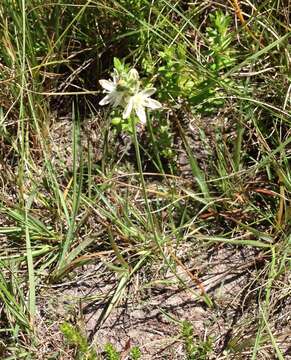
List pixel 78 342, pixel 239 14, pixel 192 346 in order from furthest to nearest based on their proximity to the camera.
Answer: pixel 239 14 → pixel 192 346 → pixel 78 342

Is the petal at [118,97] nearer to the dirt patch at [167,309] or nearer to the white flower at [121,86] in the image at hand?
the white flower at [121,86]

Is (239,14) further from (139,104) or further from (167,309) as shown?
(167,309)

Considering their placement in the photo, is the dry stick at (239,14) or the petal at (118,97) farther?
the dry stick at (239,14)

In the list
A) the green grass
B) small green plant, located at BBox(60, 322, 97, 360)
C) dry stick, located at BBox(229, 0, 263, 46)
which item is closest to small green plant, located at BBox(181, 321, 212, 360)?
the green grass

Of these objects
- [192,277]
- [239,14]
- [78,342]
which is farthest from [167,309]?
[239,14]

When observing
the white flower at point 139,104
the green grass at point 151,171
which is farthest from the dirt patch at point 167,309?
the white flower at point 139,104

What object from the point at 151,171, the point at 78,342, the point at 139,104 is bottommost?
the point at 78,342

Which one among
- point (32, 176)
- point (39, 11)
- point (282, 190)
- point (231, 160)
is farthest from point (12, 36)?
point (282, 190)

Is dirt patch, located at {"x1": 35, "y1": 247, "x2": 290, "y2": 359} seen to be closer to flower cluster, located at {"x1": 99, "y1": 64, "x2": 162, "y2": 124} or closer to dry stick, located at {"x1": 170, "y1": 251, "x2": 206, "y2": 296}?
dry stick, located at {"x1": 170, "y1": 251, "x2": 206, "y2": 296}
